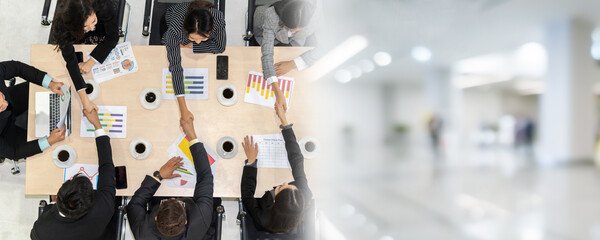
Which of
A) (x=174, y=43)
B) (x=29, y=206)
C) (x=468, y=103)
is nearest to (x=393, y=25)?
(x=468, y=103)

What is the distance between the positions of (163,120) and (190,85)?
169 mm

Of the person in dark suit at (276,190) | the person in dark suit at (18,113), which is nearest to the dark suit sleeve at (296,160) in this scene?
the person in dark suit at (276,190)

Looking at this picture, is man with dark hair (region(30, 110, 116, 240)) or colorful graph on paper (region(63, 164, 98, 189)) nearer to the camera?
man with dark hair (region(30, 110, 116, 240))

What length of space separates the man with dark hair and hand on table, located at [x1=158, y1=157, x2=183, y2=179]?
7.0 inches

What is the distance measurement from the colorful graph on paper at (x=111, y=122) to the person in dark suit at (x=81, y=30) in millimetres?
41

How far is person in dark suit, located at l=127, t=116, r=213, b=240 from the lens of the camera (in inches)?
53.1

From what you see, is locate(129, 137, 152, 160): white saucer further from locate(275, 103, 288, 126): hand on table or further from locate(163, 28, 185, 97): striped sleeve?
locate(275, 103, 288, 126): hand on table

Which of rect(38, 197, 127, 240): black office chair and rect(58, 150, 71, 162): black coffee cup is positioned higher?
rect(58, 150, 71, 162): black coffee cup

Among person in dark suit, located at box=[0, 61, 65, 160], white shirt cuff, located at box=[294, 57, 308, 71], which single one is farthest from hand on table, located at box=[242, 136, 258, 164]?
person in dark suit, located at box=[0, 61, 65, 160]

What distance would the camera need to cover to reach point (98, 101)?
59.8 inches

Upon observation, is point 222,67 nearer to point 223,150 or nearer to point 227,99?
point 227,99

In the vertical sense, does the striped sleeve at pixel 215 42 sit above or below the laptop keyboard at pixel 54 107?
above

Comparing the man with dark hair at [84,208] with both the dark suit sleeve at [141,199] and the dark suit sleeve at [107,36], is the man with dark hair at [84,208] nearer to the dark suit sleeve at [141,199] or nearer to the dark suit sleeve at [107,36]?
the dark suit sleeve at [141,199]

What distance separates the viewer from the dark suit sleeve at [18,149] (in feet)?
4.86
